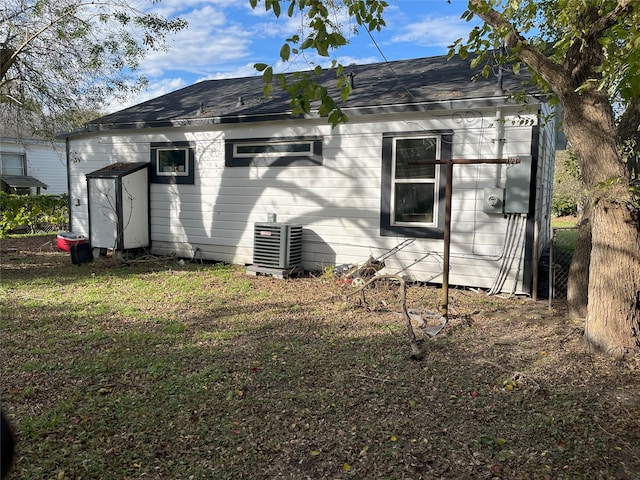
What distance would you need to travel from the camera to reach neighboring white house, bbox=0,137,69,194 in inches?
787

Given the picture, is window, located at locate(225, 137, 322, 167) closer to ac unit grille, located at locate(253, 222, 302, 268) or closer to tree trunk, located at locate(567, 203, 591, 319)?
ac unit grille, located at locate(253, 222, 302, 268)

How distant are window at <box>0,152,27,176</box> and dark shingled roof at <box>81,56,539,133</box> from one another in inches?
528

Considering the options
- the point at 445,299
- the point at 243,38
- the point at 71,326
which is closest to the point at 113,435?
the point at 71,326

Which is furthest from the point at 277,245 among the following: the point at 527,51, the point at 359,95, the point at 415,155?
the point at 527,51

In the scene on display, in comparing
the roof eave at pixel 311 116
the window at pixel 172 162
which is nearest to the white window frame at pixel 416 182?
the roof eave at pixel 311 116

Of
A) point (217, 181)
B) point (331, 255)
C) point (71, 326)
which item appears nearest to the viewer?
point (71, 326)

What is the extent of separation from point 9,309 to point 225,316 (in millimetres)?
2695

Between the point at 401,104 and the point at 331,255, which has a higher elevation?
the point at 401,104

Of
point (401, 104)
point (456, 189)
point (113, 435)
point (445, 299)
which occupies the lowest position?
point (113, 435)

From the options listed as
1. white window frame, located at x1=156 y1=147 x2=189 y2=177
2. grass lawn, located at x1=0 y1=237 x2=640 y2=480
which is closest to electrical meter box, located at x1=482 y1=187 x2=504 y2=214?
grass lawn, located at x1=0 y1=237 x2=640 y2=480

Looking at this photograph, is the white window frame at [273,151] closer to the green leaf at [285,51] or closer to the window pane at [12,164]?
the green leaf at [285,51]

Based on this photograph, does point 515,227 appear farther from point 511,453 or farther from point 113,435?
point 113,435

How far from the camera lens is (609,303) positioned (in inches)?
154

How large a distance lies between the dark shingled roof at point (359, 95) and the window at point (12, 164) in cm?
1342
